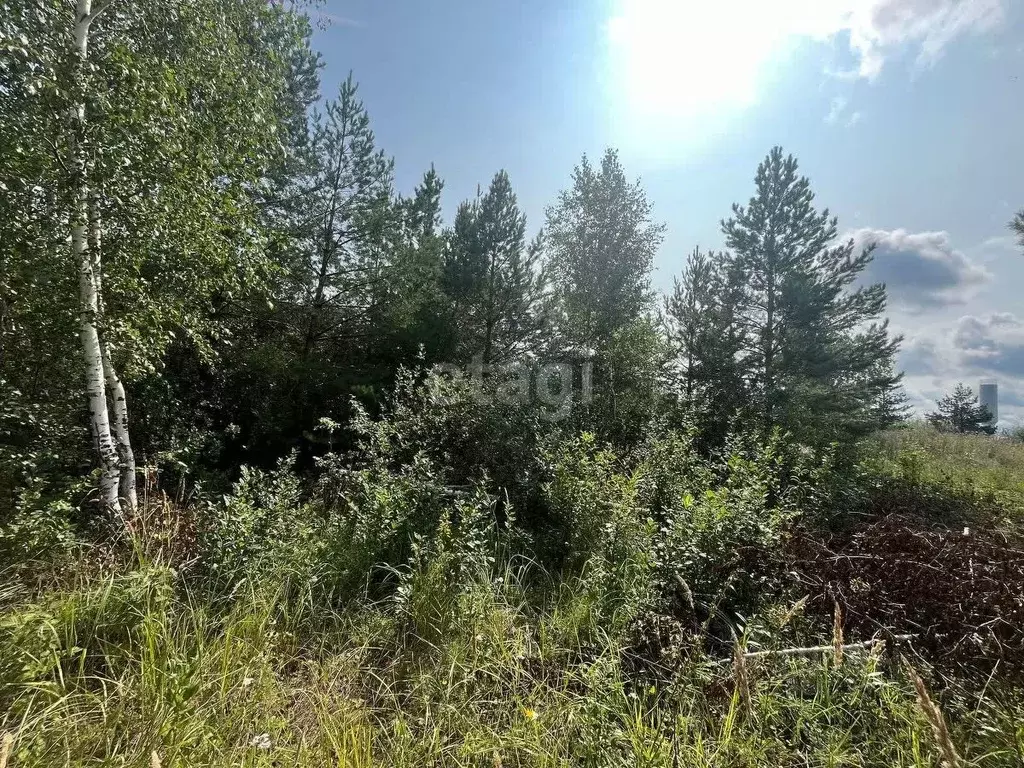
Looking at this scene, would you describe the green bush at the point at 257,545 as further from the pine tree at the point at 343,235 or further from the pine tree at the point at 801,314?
the pine tree at the point at 801,314

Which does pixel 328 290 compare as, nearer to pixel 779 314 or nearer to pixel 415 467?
pixel 415 467

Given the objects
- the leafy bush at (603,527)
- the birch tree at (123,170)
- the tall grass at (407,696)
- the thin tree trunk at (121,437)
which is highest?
the birch tree at (123,170)

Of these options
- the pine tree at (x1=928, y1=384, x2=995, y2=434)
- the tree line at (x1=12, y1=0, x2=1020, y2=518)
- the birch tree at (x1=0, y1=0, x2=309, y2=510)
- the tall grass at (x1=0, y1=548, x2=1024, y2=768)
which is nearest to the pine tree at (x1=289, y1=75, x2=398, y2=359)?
the tree line at (x1=12, y1=0, x2=1020, y2=518)

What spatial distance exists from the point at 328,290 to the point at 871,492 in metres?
9.68

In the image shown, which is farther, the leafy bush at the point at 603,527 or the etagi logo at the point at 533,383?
the etagi logo at the point at 533,383

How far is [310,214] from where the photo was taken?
320 inches

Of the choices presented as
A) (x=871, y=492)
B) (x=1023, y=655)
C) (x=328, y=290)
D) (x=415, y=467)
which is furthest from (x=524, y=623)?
(x=328, y=290)

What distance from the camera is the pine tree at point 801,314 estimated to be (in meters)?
9.14

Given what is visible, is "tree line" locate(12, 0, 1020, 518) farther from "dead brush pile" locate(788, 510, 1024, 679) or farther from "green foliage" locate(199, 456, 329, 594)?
"dead brush pile" locate(788, 510, 1024, 679)

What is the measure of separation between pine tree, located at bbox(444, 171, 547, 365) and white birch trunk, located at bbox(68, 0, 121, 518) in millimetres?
7131

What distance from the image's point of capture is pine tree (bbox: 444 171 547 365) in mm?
10445

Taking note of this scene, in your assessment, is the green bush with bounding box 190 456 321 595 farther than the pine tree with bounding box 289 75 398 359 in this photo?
No

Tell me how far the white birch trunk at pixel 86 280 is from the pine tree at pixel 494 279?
7131mm

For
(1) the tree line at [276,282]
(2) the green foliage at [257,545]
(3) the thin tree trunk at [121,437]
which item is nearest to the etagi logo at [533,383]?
(1) the tree line at [276,282]
